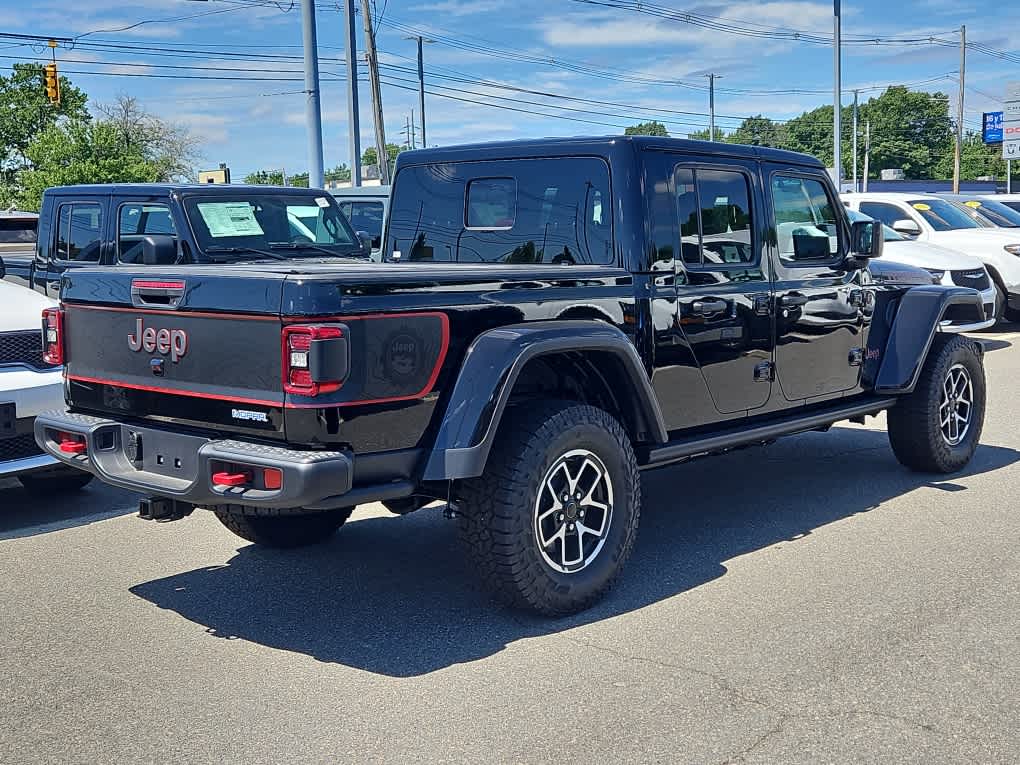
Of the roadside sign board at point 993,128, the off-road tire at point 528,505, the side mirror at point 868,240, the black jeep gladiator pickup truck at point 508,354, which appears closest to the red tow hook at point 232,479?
the black jeep gladiator pickup truck at point 508,354

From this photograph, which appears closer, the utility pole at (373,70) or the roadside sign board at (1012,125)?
the utility pole at (373,70)

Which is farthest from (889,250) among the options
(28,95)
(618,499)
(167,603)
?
(28,95)

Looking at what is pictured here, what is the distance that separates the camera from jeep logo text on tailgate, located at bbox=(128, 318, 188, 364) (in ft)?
14.0

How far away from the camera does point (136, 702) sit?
3852 millimetres

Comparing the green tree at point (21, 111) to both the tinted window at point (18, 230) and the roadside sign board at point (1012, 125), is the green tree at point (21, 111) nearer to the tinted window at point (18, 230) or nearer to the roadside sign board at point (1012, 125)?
the roadside sign board at point (1012, 125)

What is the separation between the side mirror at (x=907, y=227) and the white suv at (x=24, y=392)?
1020 centimetres

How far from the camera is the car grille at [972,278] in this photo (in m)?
13.2

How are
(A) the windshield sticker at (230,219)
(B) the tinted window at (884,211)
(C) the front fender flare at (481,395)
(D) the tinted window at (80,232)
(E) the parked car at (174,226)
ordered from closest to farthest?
(C) the front fender flare at (481,395) → (E) the parked car at (174,226) → (A) the windshield sticker at (230,219) → (D) the tinted window at (80,232) → (B) the tinted window at (884,211)

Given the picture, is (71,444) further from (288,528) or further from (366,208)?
(366,208)

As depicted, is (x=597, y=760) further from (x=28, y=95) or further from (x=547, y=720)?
(x=28, y=95)

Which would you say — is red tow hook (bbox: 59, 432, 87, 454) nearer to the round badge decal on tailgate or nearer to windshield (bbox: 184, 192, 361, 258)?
the round badge decal on tailgate

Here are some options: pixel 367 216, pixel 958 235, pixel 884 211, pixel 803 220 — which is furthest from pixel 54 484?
pixel 958 235

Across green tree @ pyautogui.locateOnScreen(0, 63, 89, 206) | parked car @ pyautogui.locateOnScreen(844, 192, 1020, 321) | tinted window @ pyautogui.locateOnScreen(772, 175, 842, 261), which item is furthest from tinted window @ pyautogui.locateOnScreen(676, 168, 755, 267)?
green tree @ pyautogui.locateOnScreen(0, 63, 89, 206)

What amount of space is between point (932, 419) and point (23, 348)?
208 inches
